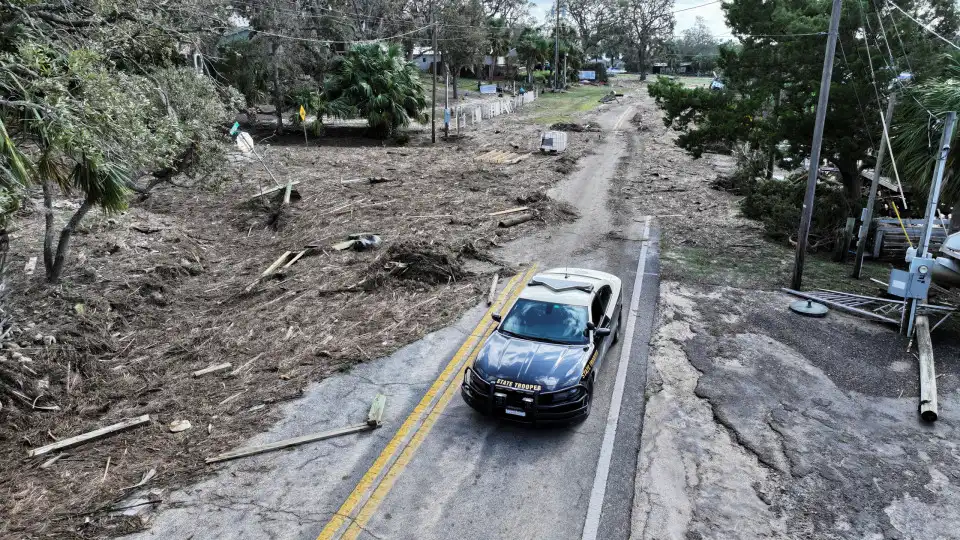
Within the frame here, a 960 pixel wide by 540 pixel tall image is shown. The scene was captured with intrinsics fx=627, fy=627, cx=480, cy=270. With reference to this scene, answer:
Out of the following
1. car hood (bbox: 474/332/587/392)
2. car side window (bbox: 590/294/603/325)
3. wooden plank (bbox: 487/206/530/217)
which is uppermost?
car side window (bbox: 590/294/603/325)

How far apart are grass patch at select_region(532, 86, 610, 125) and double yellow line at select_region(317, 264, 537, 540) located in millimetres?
38240

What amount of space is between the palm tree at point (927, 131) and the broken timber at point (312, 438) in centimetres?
1208

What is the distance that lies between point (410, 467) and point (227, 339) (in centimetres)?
565

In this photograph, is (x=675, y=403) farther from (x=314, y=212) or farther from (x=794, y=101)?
(x=314, y=212)

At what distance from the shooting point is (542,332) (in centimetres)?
948

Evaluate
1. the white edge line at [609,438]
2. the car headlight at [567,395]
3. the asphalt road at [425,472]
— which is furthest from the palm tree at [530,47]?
the car headlight at [567,395]

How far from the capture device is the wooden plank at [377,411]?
8.68 m

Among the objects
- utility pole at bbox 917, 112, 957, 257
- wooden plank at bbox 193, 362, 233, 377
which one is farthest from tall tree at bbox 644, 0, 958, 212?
wooden plank at bbox 193, 362, 233, 377

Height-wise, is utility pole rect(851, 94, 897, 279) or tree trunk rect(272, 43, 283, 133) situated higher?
tree trunk rect(272, 43, 283, 133)

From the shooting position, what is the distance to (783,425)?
8.82 meters

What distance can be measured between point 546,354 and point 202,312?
820cm

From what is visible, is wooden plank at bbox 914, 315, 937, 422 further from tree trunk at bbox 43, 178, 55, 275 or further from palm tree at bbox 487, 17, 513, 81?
palm tree at bbox 487, 17, 513, 81

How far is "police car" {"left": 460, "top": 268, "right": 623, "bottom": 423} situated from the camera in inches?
329

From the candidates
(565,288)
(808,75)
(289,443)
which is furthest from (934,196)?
(289,443)
